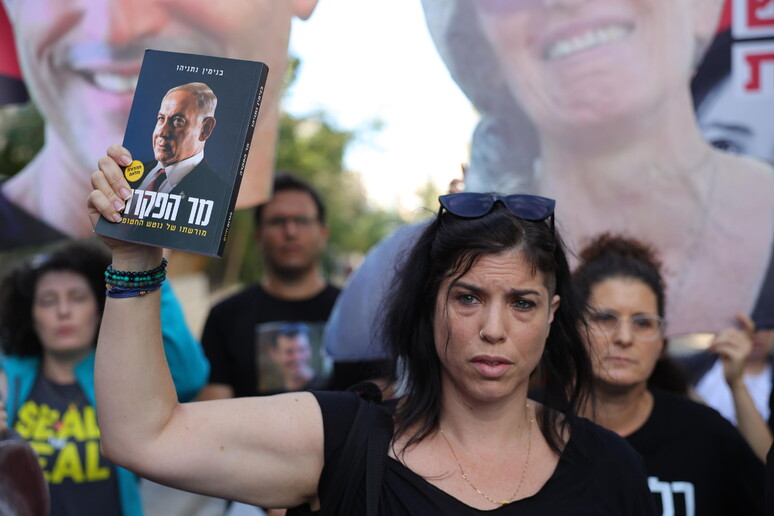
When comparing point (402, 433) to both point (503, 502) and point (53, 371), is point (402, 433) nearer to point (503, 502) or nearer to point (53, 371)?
point (503, 502)

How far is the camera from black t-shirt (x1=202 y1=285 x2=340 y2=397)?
136 inches

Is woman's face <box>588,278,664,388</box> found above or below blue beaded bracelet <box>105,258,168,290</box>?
below

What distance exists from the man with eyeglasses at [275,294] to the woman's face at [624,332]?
1566 millimetres

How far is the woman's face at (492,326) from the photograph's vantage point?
1.60m

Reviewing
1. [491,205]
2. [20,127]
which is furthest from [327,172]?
[491,205]

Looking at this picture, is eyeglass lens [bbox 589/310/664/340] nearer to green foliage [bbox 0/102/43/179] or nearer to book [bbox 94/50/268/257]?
book [bbox 94/50/268/257]

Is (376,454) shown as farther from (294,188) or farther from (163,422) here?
(294,188)

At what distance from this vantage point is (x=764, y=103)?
2715 millimetres

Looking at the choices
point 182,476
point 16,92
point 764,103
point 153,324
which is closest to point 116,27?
point 16,92

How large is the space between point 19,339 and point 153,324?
177 cm

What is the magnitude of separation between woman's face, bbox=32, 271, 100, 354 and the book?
5.12 ft

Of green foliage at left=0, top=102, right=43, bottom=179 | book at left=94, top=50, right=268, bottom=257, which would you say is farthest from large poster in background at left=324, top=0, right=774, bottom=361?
green foliage at left=0, top=102, right=43, bottom=179

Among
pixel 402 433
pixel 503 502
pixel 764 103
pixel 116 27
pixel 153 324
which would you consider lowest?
pixel 503 502

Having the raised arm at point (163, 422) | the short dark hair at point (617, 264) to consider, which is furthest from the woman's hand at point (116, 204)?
the short dark hair at point (617, 264)
